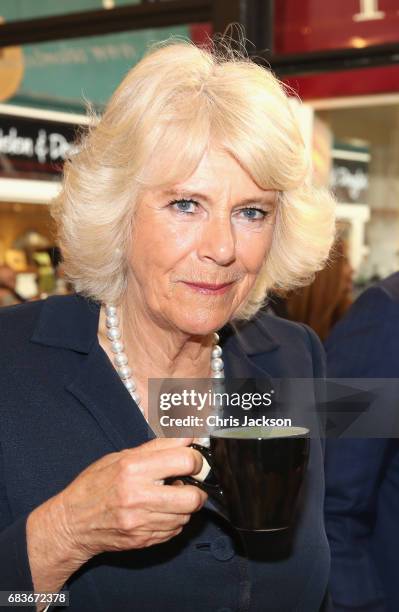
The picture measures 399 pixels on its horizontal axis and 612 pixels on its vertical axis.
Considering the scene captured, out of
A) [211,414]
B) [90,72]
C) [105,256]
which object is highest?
[90,72]

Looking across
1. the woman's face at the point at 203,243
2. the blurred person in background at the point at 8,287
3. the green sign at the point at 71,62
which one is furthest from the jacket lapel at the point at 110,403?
the green sign at the point at 71,62

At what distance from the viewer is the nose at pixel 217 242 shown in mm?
1130

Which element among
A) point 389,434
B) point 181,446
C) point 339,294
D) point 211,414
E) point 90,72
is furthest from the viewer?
point 90,72

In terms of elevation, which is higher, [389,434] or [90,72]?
[90,72]

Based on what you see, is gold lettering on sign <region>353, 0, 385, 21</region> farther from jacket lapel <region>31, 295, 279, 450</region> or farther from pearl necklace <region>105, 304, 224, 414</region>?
pearl necklace <region>105, 304, 224, 414</region>

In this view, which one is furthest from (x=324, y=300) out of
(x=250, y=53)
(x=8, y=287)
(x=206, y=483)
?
(x=206, y=483)

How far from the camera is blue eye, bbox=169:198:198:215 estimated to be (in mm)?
1156

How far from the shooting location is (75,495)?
1.03 m

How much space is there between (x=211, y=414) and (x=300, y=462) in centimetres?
17

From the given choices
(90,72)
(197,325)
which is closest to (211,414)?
(197,325)

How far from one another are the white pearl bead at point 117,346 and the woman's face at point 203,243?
0.09 meters

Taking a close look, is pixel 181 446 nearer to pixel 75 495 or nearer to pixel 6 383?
pixel 75 495

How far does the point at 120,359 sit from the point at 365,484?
448 millimetres

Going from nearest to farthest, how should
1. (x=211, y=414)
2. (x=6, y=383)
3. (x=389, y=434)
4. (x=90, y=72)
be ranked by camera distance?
(x=211, y=414) < (x=6, y=383) < (x=389, y=434) < (x=90, y=72)
